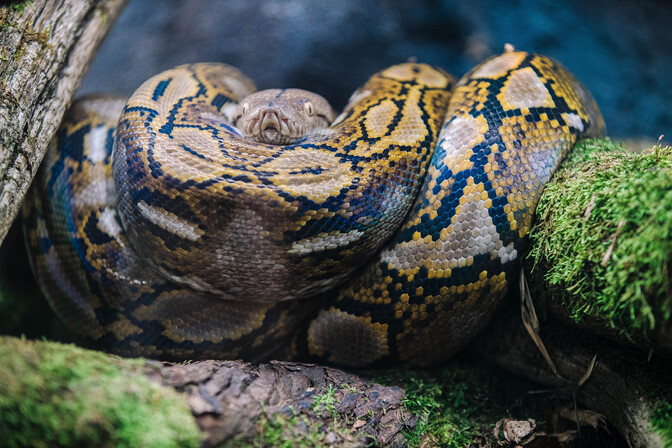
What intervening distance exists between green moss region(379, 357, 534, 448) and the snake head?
149 centimetres

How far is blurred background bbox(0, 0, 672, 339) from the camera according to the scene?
3883 millimetres

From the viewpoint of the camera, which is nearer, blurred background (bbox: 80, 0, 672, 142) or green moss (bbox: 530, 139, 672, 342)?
green moss (bbox: 530, 139, 672, 342)

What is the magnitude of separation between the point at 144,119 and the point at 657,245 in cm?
238

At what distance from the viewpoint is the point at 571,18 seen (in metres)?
4.06

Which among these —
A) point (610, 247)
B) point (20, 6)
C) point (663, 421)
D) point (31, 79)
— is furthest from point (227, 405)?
point (20, 6)

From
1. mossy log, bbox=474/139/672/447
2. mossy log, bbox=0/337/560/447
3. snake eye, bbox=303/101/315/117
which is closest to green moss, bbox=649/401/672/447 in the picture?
mossy log, bbox=474/139/672/447

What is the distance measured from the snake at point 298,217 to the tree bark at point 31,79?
350 mm

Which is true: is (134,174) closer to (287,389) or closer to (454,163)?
(287,389)

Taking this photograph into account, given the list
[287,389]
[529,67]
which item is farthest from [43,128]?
[529,67]

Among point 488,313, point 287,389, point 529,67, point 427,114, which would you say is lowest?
point 287,389

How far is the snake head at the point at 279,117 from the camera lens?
237 cm

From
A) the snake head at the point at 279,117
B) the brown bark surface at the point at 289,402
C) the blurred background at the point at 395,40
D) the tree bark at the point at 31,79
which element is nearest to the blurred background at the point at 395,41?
the blurred background at the point at 395,40

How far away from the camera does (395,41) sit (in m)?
4.05

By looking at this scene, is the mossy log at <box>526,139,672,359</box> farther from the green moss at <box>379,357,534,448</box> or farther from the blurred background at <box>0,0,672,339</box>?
the blurred background at <box>0,0,672,339</box>
